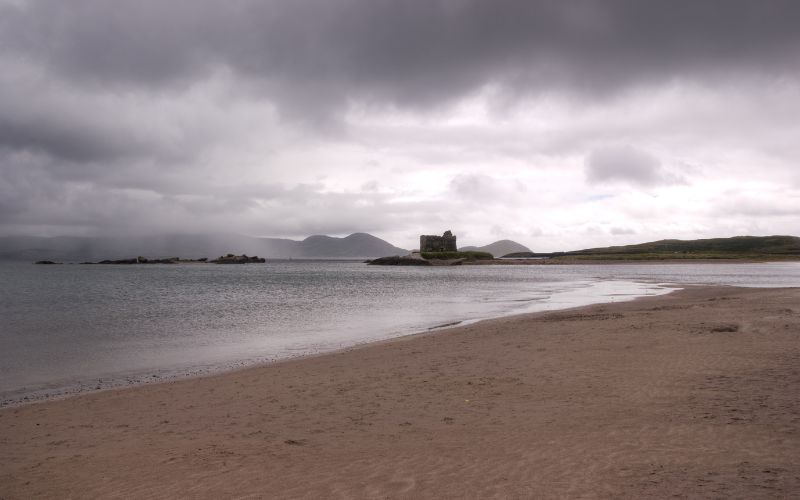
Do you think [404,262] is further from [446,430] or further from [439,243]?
[446,430]

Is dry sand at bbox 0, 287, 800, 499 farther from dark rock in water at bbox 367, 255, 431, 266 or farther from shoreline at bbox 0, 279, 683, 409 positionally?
dark rock in water at bbox 367, 255, 431, 266

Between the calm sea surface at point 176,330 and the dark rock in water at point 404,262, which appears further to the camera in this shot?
the dark rock in water at point 404,262

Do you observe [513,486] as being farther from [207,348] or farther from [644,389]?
[207,348]

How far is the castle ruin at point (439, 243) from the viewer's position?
600 feet

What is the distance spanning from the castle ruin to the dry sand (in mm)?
167015

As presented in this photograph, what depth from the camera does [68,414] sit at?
10.9m

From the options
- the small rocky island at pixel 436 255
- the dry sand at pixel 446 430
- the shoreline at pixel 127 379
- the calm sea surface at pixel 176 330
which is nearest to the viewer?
the dry sand at pixel 446 430

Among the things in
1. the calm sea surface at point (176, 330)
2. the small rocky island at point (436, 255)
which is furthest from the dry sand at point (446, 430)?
the small rocky island at point (436, 255)

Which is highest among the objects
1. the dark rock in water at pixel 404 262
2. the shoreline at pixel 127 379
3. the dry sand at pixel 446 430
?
the dark rock in water at pixel 404 262

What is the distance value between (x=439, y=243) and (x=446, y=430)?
176 m

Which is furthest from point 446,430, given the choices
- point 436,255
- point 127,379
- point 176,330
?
point 436,255

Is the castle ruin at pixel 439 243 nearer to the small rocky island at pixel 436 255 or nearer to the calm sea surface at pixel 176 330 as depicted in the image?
the small rocky island at pixel 436 255

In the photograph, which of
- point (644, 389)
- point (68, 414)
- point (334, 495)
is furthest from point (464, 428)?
point (68, 414)

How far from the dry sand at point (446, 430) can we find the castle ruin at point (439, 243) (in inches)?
6575
